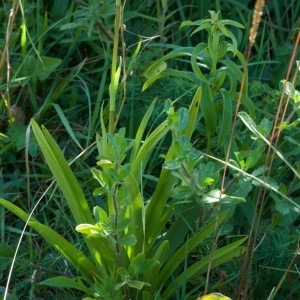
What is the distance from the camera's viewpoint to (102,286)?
1.72 metres

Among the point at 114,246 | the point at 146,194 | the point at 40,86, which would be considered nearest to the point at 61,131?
the point at 40,86

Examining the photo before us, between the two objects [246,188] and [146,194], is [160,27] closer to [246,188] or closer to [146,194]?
[146,194]

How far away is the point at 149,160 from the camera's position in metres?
2.22

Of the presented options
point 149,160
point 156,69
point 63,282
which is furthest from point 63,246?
point 156,69

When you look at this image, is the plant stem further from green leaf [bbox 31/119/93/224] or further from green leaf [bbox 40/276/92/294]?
green leaf [bbox 40/276/92/294]

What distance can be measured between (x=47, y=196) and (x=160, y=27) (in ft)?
2.16

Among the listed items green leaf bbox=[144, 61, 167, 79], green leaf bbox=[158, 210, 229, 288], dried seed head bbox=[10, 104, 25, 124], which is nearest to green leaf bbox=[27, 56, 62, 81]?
dried seed head bbox=[10, 104, 25, 124]

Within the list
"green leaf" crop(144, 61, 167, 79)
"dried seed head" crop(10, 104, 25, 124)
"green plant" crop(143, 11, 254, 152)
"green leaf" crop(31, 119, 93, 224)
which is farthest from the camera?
"dried seed head" crop(10, 104, 25, 124)

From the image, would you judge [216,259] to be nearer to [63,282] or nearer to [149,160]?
[63,282]

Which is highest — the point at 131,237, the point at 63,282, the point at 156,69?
the point at 156,69

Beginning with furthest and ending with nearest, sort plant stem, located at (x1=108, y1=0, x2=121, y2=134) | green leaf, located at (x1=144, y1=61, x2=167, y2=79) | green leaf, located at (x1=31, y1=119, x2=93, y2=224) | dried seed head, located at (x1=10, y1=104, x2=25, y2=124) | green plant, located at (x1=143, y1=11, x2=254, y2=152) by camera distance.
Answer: dried seed head, located at (x1=10, y1=104, x2=25, y2=124), green leaf, located at (x1=144, y1=61, x2=167, y2=79), green plant, located at (x1=143, y1=11, x2=254, y2=152), green leaf, located at (x1=31, y1=119, x2=93, y2=224), plant stem, located at (x1=108, y1=0, x2=121, y2=134)

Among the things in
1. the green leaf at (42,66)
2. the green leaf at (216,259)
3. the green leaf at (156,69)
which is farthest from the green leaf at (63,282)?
the green leaf at (42,66)

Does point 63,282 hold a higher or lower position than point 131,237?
lower

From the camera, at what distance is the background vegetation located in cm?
173
